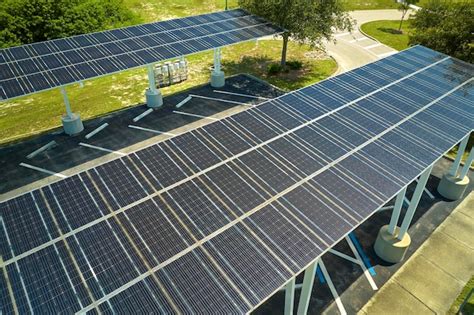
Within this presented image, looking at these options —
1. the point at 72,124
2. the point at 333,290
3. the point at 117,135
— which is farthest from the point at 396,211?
the point at 72,124

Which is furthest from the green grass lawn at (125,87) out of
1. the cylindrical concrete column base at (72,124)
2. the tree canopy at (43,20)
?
the tree canopy at (43,20)

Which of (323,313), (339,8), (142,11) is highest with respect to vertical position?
(339,8)

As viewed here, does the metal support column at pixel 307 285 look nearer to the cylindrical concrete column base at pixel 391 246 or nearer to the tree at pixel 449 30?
the cylindrical concrete column base at pixel 391 246

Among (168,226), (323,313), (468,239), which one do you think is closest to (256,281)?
(168,226)

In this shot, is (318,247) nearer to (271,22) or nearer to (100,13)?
(271,22)

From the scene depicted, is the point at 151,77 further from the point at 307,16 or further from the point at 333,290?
the point at 333,290

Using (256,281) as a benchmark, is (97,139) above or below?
below
